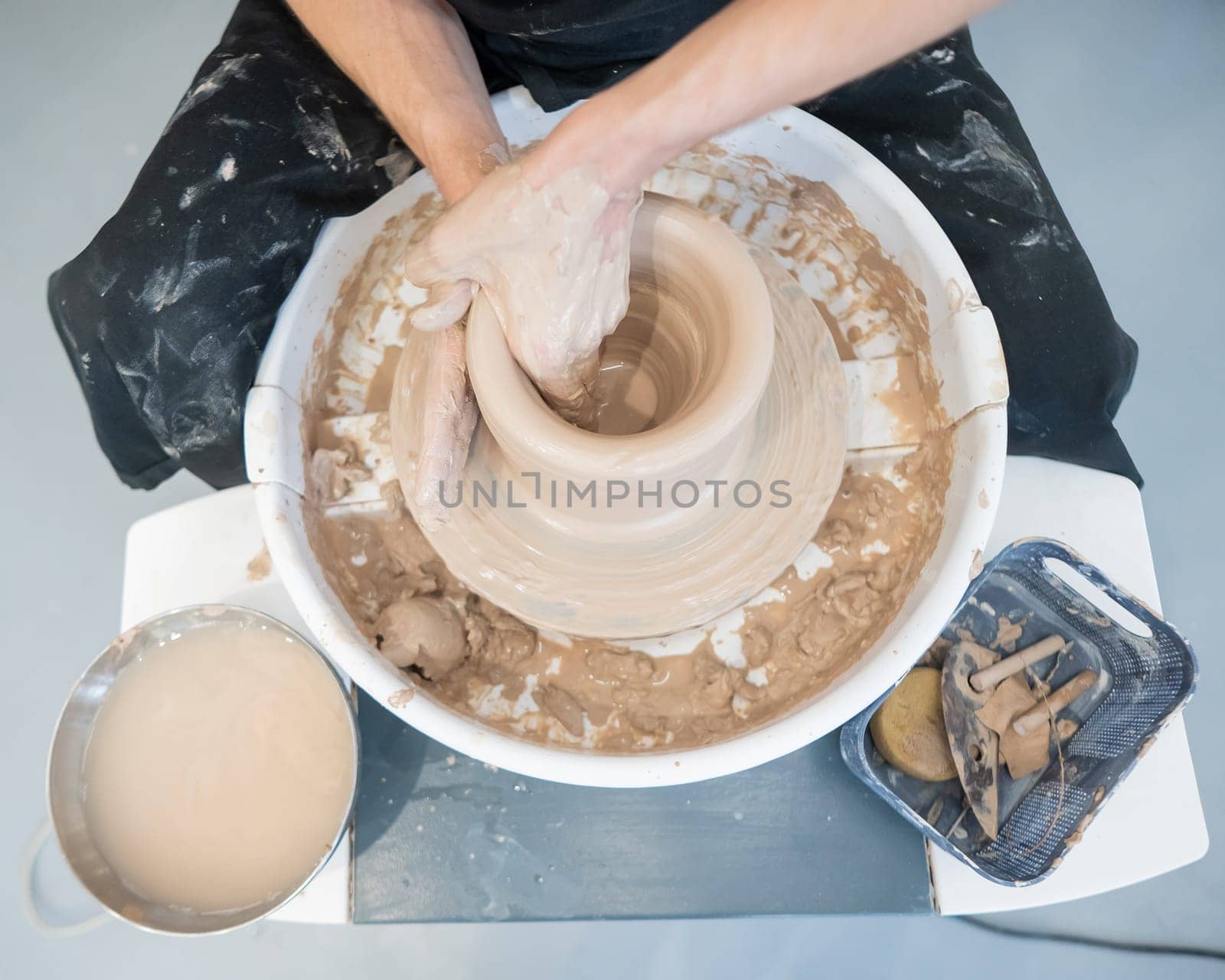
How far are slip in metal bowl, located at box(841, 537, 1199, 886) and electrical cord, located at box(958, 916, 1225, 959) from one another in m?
0.75

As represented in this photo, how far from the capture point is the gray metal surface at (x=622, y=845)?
1.49 metres

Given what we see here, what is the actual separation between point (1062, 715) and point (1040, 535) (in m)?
0.35

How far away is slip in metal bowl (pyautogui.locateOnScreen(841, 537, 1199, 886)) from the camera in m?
1.37

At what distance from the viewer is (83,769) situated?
4.96ft

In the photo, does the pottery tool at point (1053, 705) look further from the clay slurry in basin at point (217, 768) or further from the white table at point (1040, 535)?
the clay slurry in basin at point (217, 768)

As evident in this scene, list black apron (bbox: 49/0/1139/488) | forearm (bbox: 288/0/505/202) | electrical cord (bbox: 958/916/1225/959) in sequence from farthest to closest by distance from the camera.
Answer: electrical cord (bbox: 958/916/1225/959)
black apron (bbox: 49/0/1139/488)
forearm (bbox: 288/0/505/202)

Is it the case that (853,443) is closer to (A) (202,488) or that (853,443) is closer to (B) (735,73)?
(B) (735,73)

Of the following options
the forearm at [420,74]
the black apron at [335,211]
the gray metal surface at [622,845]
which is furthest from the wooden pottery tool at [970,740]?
the forearm at [420,74]

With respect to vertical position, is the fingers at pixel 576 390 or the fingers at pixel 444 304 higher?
the fingers at pixel 444 304

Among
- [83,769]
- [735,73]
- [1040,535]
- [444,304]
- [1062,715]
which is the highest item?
[735,73]

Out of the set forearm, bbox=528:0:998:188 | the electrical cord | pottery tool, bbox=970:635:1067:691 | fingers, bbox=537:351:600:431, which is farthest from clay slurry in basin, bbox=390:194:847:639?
the electrical cord

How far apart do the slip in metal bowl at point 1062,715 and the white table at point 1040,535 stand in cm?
7

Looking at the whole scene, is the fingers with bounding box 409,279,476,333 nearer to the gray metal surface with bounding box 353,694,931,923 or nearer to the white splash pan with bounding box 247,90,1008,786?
the white splash pan with bounding box 247,90,1008,786

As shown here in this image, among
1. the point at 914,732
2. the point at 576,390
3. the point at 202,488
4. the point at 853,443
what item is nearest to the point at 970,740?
the point at 914,732
